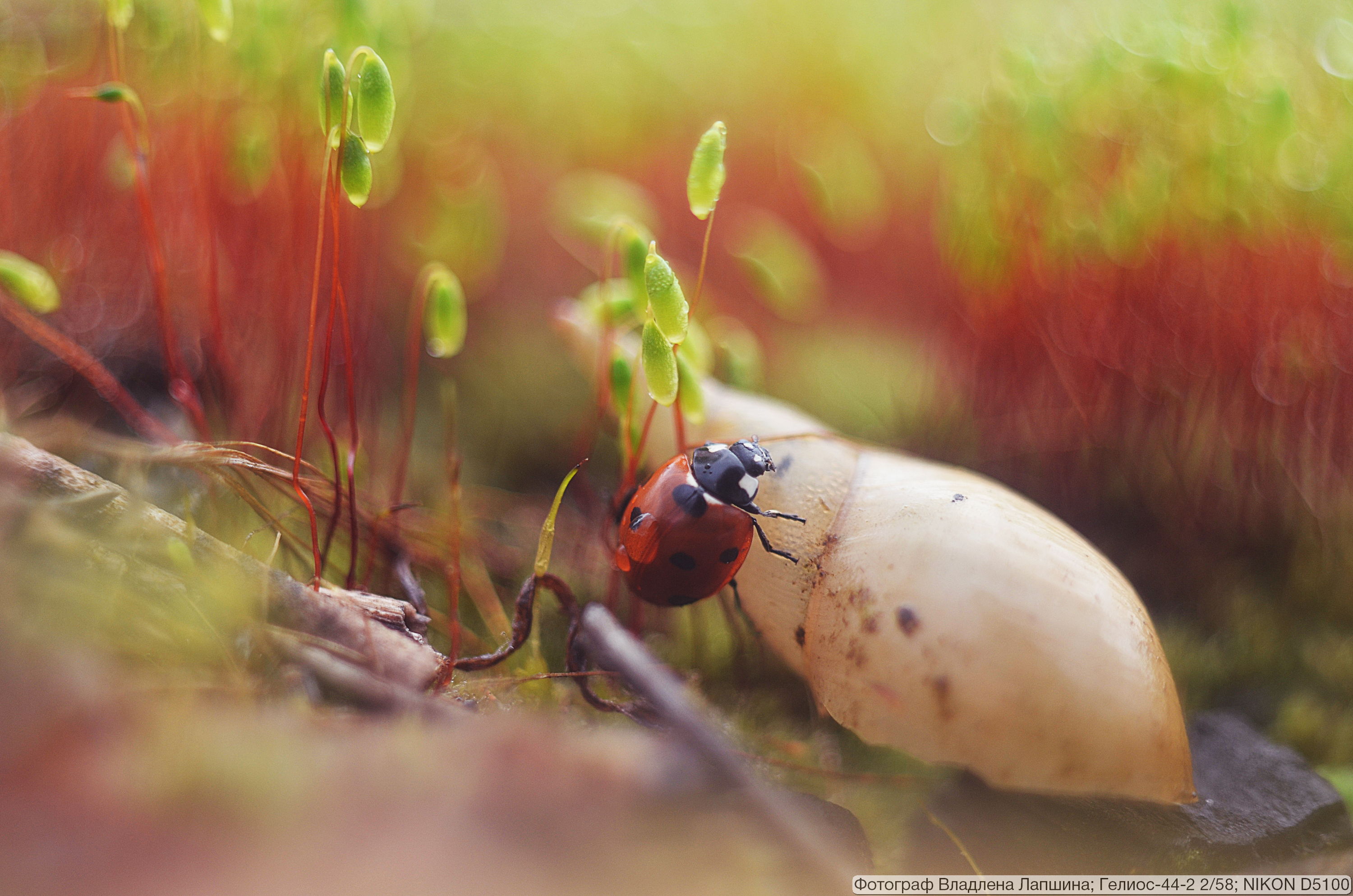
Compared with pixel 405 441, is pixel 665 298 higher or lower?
higher

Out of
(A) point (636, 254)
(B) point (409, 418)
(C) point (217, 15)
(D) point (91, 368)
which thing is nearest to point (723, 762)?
(A) point (636, 254)

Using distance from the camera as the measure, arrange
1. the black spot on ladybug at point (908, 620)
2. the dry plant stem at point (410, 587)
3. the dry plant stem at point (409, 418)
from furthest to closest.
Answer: the dry plant stem at point (409, 418) < the dry plant stem at point (410, 587) < the black spot on ladybug at point (908, 620)

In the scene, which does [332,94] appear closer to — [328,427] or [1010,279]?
[328,427]

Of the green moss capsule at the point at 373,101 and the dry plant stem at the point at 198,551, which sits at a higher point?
the green moss capsule at the point at 373,101

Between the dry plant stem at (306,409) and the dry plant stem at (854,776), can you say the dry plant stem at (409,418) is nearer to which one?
the dry plant stem at (306,409)

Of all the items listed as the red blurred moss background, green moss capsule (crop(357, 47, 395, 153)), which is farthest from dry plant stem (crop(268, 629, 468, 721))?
the red blurred moss background

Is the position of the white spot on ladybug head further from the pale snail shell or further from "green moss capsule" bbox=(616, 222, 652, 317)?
"green moss capsule" bbox=(616, 222, 652, 317)

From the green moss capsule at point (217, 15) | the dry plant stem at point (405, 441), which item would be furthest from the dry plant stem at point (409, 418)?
the green moss capsule at point (217, 15)
